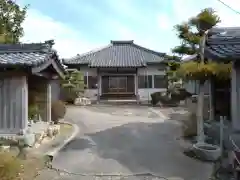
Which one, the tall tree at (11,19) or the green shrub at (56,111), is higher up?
the tall tree at (11,19)

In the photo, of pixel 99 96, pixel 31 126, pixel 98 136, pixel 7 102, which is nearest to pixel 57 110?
pixel 98 136

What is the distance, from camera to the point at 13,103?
10.1 m

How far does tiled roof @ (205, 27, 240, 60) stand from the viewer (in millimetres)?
8695

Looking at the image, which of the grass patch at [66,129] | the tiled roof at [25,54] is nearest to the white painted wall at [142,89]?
the grass patch at [66,129]

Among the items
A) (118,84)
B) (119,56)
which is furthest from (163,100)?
(119,56)

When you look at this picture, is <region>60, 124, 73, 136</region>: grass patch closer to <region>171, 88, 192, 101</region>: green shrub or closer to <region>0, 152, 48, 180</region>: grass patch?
<region>0, 152, 48, 180</region>: grass patch

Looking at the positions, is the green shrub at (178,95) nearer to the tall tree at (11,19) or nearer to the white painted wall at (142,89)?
the white painted wall at (142,89)

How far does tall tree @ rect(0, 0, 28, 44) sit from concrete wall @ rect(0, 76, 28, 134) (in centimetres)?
1024

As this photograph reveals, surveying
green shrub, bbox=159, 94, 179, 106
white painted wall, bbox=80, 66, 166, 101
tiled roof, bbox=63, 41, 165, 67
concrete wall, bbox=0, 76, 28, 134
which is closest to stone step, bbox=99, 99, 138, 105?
white painted wall, bbox=80, 66, 166, 101

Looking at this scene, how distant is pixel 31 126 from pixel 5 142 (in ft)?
4.49

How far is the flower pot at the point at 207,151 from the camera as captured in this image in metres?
9.20

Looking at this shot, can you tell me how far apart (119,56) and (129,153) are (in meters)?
23.3

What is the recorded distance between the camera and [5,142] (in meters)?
9.71

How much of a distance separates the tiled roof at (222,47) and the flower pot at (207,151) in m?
2.86
